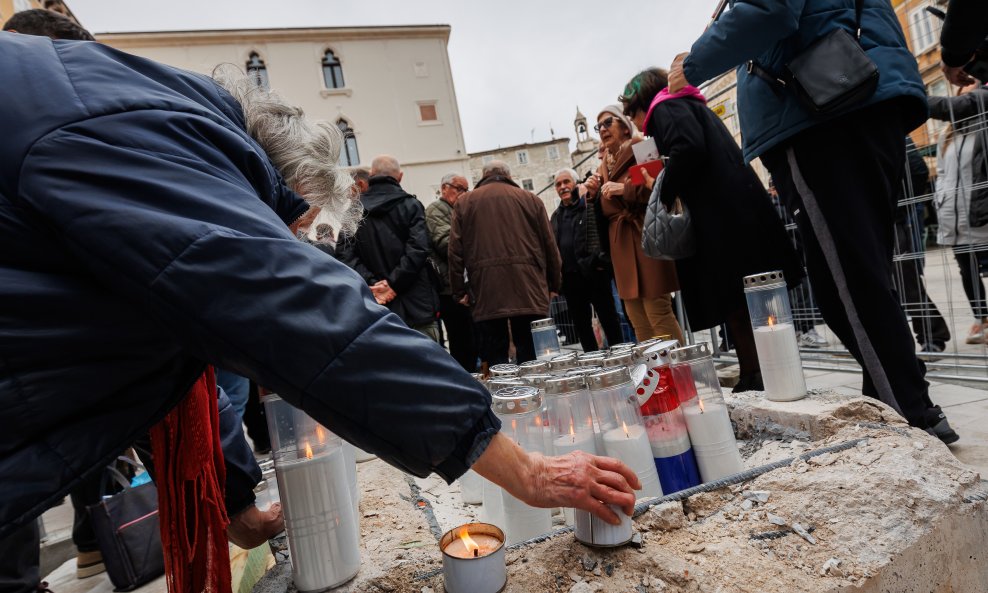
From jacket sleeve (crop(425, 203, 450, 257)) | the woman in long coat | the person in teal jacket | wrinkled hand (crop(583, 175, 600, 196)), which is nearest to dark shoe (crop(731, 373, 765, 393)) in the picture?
the woman in long coat

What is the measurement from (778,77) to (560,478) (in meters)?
2.01

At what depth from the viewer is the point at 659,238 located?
→ 306 cm

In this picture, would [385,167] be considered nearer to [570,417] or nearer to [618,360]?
[618,360]

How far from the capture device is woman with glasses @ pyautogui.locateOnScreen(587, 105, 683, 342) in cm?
374

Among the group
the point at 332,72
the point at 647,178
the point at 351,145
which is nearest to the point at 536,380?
the point at 647,178

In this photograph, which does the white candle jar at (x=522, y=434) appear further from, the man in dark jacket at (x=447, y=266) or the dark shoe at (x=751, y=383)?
the man in dark jacket at (x=447, y=266)

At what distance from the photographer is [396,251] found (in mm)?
4402

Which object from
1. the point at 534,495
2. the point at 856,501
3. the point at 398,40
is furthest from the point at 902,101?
the point at 398,40

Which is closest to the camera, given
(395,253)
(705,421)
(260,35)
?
(705,421)

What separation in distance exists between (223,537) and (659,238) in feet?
8.28

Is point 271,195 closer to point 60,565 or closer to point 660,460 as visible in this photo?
point 660,460

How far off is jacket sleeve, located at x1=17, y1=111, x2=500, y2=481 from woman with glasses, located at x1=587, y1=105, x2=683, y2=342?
121 inches

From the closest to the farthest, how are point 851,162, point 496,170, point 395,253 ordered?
point 851,162, point 395,253, point 496,170

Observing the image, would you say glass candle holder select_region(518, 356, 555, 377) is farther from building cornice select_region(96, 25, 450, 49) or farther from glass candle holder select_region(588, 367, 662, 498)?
building cornice select_region(96, 25, 450, 49)
